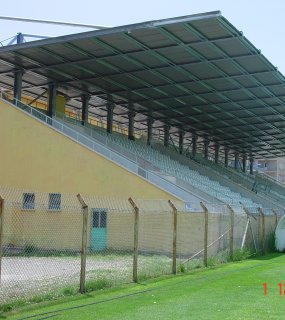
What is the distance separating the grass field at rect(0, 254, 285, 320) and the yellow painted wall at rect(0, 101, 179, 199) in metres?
13.1

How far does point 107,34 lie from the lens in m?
25.8

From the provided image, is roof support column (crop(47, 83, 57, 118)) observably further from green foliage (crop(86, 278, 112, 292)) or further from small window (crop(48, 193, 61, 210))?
green foliage (crop(86, 278, 112, 292))

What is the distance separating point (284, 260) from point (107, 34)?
12340 millimetres

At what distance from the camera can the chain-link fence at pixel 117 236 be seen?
1920 centimetres

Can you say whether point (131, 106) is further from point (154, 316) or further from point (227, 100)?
point (154, 316)

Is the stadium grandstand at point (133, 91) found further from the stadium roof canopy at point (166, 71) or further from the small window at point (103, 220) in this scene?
the small window at point (103, 220)

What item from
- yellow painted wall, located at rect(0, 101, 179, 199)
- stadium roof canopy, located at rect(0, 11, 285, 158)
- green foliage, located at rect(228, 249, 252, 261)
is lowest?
green foliage, located at rect(228, 249, 252, 261)

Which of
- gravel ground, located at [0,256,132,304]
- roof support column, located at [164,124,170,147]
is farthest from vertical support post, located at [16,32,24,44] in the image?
roof support column, located at [164,124,170,147]

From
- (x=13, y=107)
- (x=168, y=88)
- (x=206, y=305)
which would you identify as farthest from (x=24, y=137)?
(x=206, y=305)

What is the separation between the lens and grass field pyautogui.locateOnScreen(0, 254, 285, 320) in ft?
32.8

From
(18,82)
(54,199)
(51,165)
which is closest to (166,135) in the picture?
(18,82)

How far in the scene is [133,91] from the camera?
122 feet

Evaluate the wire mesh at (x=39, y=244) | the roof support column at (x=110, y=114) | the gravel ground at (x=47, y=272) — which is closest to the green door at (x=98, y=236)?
the wire mesh at (x=39, y=244)

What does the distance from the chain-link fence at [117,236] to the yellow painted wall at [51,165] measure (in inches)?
27.8
